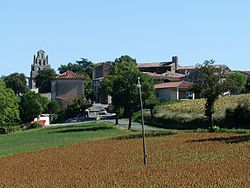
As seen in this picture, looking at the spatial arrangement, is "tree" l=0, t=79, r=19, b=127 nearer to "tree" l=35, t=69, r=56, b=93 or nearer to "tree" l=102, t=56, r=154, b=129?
"tree" l=102, t=56, r=154, b=129

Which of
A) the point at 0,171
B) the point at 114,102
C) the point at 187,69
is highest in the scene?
the point at 187,69

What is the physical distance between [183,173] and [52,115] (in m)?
95.4

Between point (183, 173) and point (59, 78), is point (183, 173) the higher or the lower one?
the lower one

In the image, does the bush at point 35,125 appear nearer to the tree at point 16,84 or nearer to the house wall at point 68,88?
the house wall at point 68,88

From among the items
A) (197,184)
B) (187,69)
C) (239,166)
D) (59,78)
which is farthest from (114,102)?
(187,69)

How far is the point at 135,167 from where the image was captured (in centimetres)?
2595

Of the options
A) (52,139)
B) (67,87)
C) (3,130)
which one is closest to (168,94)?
(67,87)

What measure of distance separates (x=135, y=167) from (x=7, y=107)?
70.1 metres

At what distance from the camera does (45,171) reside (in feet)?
91.8

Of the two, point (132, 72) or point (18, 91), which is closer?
point (132, 72)

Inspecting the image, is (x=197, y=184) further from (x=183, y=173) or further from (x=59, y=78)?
(x=59, y=78)

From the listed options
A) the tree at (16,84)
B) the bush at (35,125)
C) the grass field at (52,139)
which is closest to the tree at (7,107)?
the bush at (35,125)

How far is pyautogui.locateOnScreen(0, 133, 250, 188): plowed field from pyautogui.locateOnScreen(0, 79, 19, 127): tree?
179 ft

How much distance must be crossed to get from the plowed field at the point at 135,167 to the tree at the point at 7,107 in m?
54.7
